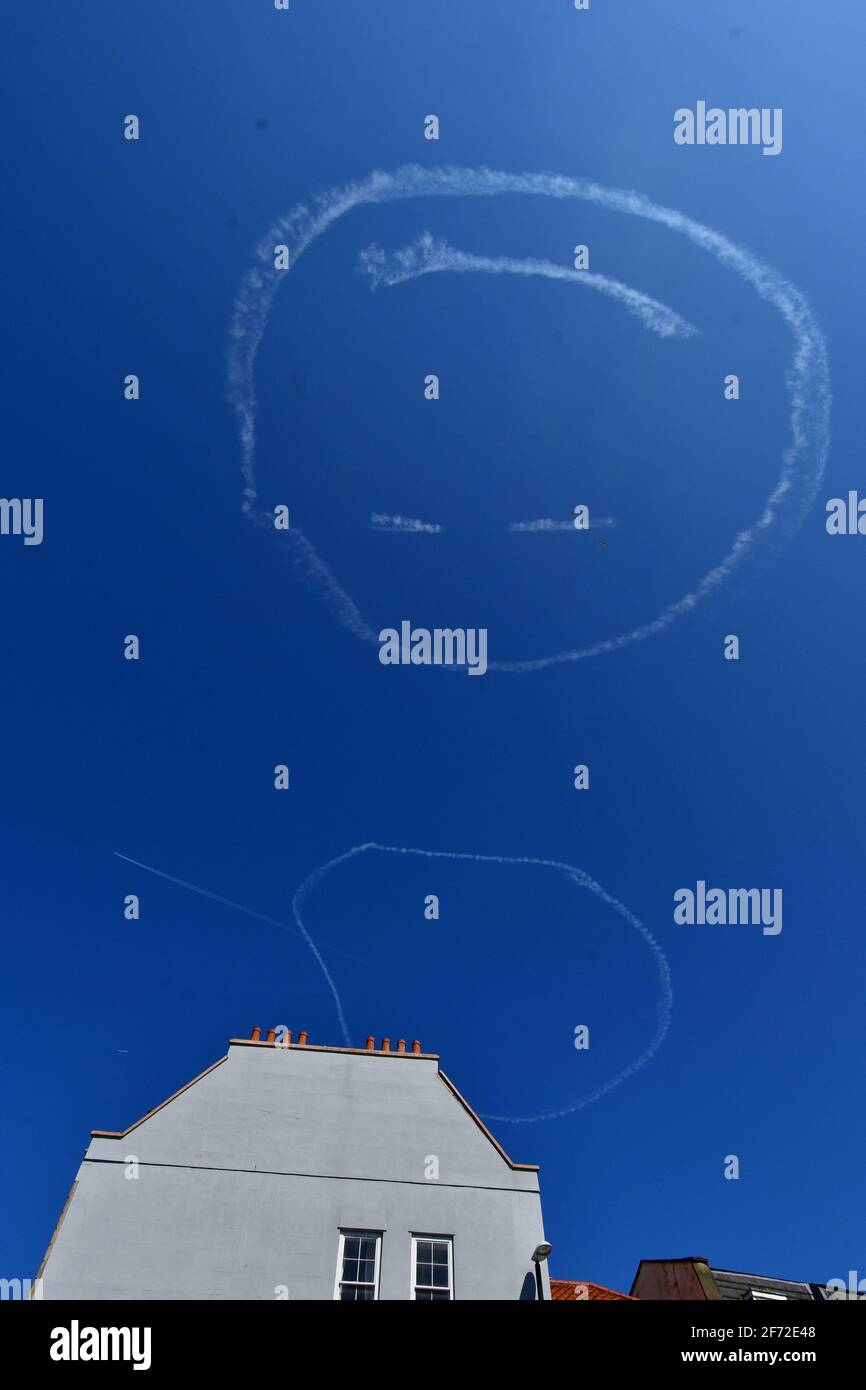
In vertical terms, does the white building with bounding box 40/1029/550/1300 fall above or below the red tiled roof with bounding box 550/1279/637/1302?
above

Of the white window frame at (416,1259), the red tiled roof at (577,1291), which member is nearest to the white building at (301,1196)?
the white window frame at (416,1259)

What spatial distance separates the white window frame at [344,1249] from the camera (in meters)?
19.4

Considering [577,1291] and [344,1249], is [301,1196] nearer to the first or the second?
[344,1249]

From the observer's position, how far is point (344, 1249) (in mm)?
19922

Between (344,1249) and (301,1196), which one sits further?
(301,1196)

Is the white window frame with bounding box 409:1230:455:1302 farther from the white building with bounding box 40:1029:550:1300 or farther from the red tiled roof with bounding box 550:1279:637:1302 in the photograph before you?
the red tiled roof with bounding box 550:1279:637:1302

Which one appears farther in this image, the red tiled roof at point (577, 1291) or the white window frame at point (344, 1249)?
the red tiled roof at point (577, 1291)

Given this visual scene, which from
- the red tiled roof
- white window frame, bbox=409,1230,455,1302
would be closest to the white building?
white window frame, bbox=409,1230,455,1302

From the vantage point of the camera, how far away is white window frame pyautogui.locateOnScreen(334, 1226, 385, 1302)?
63.6ft

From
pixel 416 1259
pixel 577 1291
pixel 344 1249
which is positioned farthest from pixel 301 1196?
pixel 577 1291

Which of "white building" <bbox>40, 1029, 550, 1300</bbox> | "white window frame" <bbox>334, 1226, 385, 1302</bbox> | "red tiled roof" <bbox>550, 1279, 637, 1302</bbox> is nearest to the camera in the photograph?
"white building" <bbox>40, 1029, 550, 1300</bbox>

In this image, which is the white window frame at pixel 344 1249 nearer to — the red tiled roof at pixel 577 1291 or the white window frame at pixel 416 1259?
the white window frame at pixel 416 1259

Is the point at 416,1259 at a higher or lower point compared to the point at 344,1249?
lower
